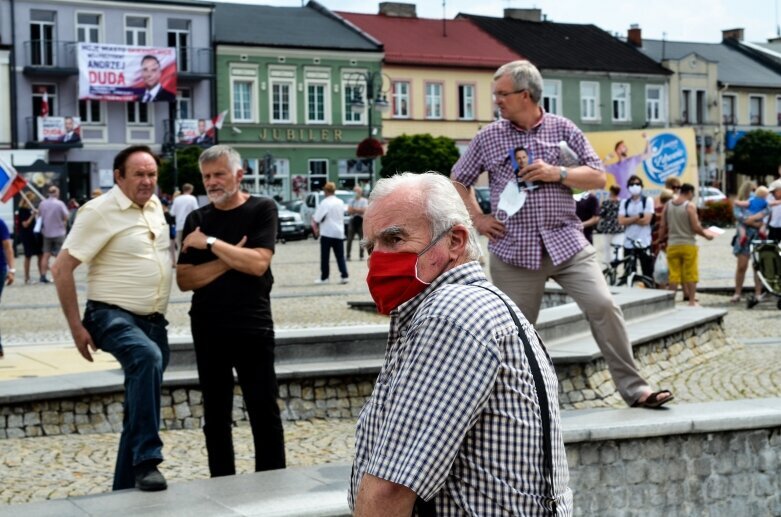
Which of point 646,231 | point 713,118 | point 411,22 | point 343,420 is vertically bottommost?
point 343,420

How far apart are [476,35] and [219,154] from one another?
62.0 m

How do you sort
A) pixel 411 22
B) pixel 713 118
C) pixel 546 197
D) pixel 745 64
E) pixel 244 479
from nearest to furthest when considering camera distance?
pixel 244 479 < pixel 546 197 < pixel 411 22 < pixel 713 118 < pixel 745 64

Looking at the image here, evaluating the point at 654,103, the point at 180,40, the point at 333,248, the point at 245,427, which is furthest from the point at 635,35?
the point at 245,427

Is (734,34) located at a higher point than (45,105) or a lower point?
higher

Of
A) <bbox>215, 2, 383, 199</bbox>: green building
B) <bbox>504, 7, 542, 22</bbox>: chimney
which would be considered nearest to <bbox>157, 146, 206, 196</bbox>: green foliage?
<bbox>215, 2, 383, 199</bbox>: green building

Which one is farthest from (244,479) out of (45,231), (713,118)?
(713,118)

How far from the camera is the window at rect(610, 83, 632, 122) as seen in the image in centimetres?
6944

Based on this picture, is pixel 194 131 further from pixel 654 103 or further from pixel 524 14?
pixel 654 103

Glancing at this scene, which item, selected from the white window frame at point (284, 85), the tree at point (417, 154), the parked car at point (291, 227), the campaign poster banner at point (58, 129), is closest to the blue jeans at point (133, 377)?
the parked car at point (291, 227)

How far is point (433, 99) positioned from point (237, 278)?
57.2m

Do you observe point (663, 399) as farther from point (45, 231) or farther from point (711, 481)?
point (45, 231)

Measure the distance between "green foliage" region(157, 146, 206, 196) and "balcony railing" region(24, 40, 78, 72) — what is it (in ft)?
21.3

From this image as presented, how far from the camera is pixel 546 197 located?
7.07 meters

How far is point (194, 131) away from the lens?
53.9 meters
